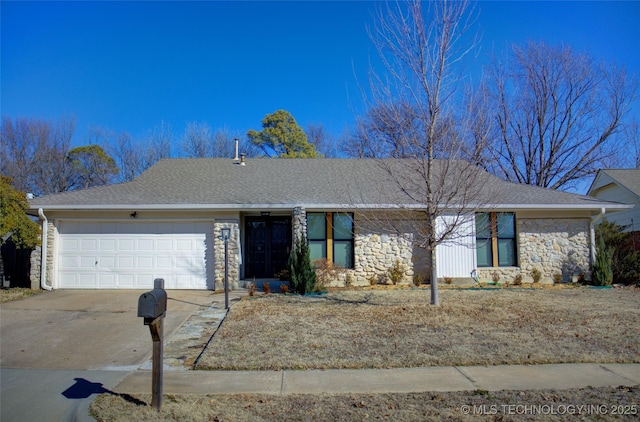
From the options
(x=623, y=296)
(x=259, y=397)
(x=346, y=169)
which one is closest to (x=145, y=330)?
(x=259, y=397)

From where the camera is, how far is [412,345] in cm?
672

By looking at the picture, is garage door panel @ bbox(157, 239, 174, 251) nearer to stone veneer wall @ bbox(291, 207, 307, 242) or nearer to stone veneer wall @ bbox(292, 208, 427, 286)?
stone veneer wall @ bbox(291, 207, 307, 242)

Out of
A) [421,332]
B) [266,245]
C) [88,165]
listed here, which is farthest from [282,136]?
[421,332]

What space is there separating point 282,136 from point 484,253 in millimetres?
18572

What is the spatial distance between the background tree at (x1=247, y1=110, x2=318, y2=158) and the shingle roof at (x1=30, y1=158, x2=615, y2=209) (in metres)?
12.0

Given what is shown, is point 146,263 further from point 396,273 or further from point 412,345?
point 412,345

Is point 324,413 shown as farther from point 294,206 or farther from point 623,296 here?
point 623,296

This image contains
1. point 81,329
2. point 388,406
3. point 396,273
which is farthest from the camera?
point 396,273

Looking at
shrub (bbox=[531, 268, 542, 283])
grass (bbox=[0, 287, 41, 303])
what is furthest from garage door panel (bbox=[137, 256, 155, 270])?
shrub (bbox=[531, 268, 542, 283])

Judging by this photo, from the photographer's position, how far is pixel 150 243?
13352mm

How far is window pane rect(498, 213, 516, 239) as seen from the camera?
1450cm

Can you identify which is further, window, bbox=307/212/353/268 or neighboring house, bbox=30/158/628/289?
window, bbox=307/212/353/268

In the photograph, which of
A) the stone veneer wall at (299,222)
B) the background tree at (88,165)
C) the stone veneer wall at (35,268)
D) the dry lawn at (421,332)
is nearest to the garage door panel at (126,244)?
the stone veneer wall at (35,268)

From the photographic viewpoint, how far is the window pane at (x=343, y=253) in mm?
14094
